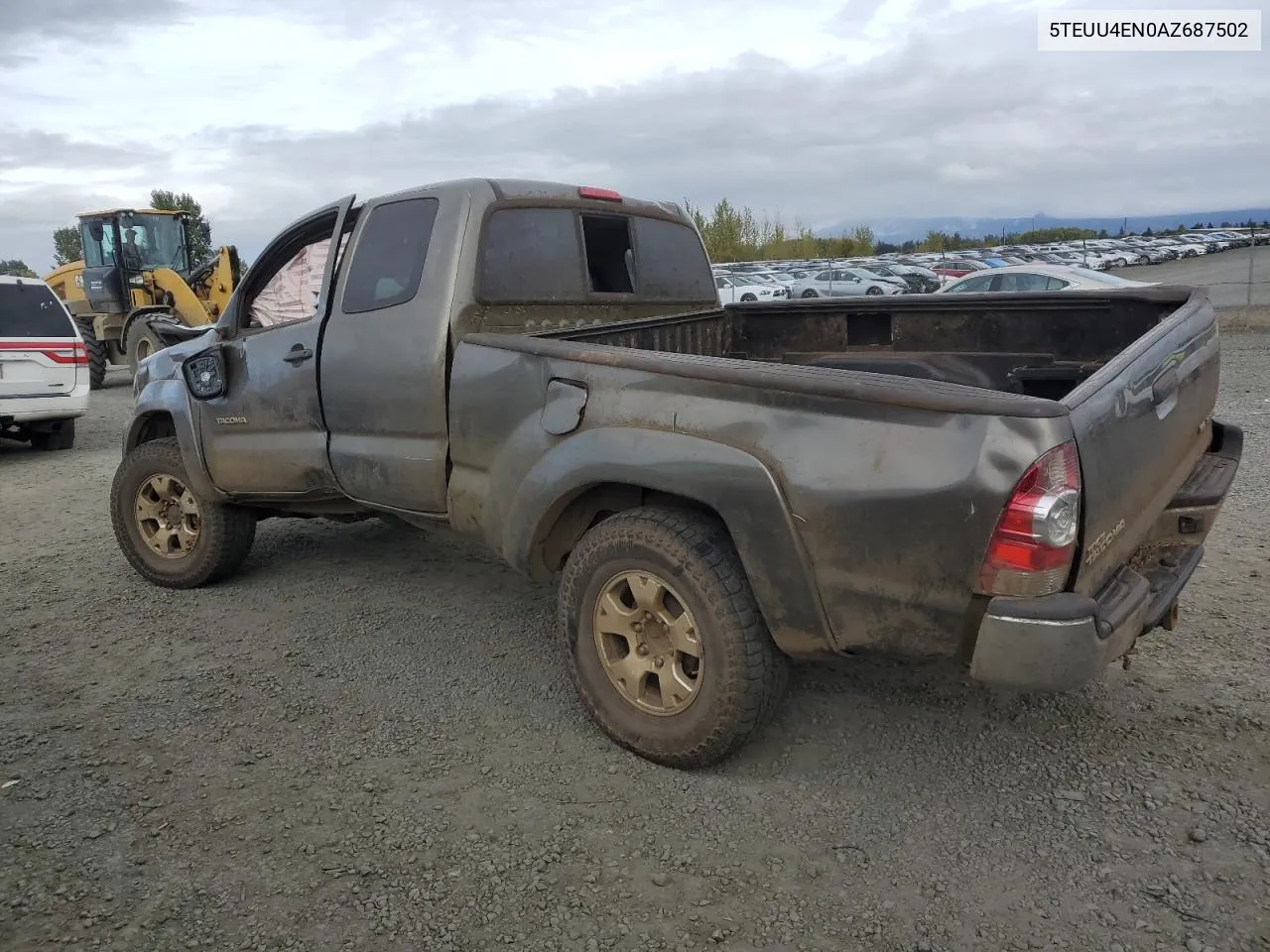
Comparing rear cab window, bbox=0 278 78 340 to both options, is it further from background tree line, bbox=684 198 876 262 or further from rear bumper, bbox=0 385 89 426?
background tree line, bbox=684 198 876 262

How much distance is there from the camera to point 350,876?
8.77 ft

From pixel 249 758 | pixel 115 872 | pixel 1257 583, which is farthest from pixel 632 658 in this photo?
pixel 1257 583

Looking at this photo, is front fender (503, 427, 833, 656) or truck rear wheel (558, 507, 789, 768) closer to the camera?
front fender (503, 427, 833, 656)

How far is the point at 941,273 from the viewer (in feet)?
109

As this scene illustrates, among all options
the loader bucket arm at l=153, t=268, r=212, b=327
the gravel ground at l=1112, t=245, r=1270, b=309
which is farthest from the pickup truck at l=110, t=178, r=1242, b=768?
the loader bucket arm at l=153, t=268, r=212, b=327

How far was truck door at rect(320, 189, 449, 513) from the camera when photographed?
150 inches

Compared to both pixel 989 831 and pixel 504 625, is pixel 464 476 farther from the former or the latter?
pixel 989 831

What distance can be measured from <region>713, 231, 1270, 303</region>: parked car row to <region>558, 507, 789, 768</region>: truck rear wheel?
10.0 ft

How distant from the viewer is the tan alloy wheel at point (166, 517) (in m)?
5.11

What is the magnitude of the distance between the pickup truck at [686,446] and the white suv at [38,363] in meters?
5.49

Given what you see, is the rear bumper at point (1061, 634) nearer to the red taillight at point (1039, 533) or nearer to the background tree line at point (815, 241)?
the red taillight at point (1039, 533)

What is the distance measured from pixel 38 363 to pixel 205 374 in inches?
251

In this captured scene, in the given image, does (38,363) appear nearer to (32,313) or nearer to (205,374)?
(32,313)

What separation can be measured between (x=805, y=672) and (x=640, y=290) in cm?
205
